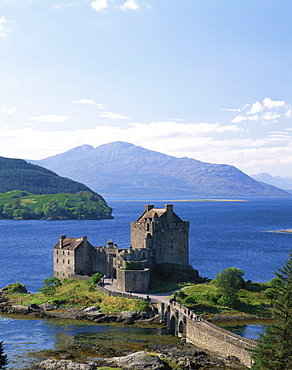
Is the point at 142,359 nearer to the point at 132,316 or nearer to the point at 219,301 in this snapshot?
the point at 132,316

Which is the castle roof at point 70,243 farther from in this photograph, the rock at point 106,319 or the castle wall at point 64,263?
the rock at point 106,319

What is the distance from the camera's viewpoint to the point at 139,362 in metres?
52.4

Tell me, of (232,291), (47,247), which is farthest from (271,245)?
(232,291)

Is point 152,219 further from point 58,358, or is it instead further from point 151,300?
point 58,358

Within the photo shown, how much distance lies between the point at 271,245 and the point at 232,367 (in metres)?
116

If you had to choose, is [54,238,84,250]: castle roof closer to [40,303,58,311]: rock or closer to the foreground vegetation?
[40,303,58,311]: rock

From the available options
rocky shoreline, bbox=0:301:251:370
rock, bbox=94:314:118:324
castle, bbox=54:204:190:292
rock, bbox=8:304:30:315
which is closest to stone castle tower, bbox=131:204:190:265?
castle, bbox=54:204:190:292

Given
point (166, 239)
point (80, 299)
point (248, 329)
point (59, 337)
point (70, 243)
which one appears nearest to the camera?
point (59, 337)

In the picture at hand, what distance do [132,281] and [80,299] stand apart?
30.4 feet

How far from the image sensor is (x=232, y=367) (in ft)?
168

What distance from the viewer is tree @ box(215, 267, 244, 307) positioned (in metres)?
77.7

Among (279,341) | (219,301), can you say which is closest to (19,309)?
(219,301)

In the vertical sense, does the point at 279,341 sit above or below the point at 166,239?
below

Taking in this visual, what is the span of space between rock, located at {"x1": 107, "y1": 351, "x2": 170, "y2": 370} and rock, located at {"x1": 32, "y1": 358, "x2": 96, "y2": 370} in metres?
2.88
